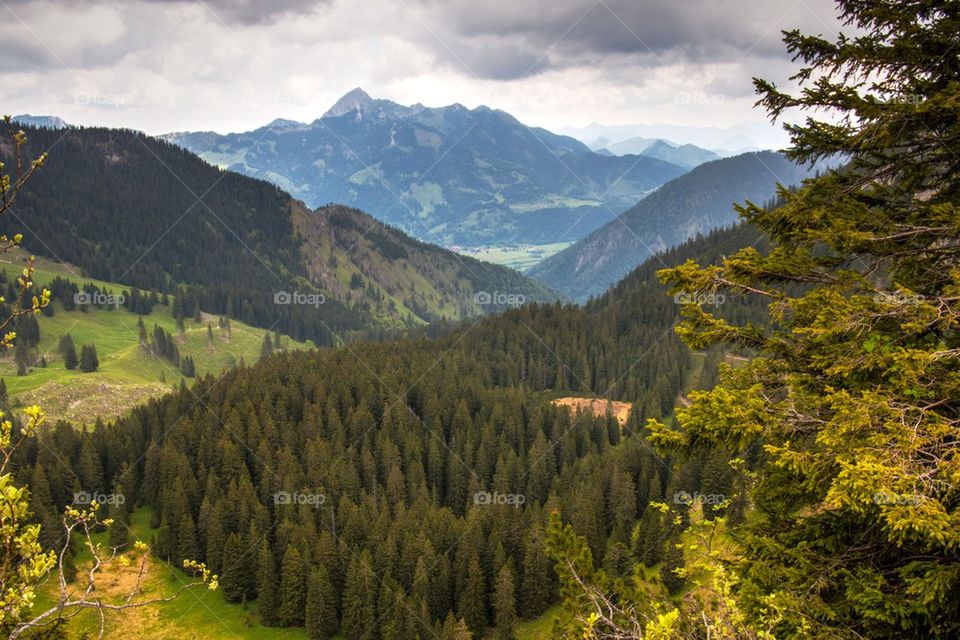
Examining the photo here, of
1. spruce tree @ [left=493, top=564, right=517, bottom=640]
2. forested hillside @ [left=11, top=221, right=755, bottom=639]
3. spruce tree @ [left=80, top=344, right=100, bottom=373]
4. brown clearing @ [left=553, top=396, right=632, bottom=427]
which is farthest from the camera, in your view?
spruce tree @ [left=80, top=344, right=100, bottom=373]

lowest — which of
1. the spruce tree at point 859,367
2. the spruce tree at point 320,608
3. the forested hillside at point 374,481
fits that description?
the spruce tree at point 320,608

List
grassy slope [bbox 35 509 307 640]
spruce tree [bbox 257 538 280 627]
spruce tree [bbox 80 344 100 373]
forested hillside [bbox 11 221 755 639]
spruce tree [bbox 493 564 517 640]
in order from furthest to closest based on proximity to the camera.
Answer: spruce tree [bbox 80 344 100 373], spruce tree [bbox 257 538 280 627], grassy slope [bbox 35 509 307 640], forested hillside [bbox 11 221 755 639], spruce tree [bbox 493 564 517 640]

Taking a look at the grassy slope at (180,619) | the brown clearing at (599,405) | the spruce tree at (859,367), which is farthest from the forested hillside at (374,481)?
the spruce tree at (859,367)

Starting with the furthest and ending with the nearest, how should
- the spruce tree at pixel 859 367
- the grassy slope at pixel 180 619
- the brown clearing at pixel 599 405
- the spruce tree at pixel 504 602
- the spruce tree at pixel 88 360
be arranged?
the spruce tree at pixel 88 360, the brown clearing at pixel 599 405, the grassy slope at pixel 180 619, the spruce tree at pixel 504 602, the spruce tree at pixel 859 367

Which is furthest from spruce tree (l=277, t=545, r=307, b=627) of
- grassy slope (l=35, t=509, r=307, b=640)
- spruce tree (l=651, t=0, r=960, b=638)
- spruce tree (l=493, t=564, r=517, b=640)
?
spruce tree (l=651, t=0, r=960, b=638)

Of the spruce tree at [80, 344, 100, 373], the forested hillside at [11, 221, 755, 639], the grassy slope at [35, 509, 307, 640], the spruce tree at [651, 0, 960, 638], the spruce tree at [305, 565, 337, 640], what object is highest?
the spruce tree at [651, 0, 960, 638]

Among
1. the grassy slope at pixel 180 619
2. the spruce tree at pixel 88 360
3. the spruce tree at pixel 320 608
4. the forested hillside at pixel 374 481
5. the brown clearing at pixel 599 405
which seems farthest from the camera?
the spruce tree at pixel 88 360

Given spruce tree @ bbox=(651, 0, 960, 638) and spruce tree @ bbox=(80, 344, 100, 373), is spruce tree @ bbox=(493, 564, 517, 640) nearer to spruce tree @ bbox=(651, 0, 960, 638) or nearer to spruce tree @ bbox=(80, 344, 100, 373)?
spruce tree @ bbox=(651, 0, 960, 638)

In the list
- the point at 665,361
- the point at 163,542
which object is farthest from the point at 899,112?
the point at 665,361

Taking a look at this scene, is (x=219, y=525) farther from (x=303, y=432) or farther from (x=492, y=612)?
(x=492, y=612)

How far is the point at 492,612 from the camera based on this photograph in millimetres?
71438

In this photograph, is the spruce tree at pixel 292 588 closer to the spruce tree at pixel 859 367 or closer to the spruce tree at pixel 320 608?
the spruce tree at pixel 320 608

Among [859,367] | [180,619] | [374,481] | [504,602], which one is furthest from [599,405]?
[859,367]

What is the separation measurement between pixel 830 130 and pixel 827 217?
7.63 feet
